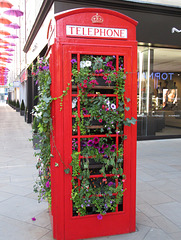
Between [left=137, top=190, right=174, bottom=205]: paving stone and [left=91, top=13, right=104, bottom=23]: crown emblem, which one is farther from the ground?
[left=91, top=13, right=104, bottom=23]: crown emblem

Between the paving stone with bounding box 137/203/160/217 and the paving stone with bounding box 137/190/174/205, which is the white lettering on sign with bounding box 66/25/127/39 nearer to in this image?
the paving stone with bounding box 137/203/160/217

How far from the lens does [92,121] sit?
2979mm

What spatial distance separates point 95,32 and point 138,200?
2.84 meters

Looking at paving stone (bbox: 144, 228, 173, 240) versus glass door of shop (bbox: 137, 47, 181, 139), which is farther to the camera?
glass door of shop (bbox: 137, 47, 181, 139)

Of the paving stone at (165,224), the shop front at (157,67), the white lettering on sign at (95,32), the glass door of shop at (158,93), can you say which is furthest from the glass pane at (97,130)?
the glass door of shop at (158,93)

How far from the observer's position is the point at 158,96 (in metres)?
11.6

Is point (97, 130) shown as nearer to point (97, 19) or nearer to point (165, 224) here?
point (97, 19)

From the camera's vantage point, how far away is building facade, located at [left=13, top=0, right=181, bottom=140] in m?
8.85

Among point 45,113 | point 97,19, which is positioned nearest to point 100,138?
point 45,113

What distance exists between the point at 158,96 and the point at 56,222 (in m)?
9.63

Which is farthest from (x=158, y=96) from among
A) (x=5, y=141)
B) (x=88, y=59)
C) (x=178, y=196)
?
(x=88, y=59)

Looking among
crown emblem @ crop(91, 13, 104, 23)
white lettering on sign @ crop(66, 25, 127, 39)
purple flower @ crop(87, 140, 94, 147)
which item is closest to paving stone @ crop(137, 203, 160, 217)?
purple flower @ crop(87, 140, 94, 147)

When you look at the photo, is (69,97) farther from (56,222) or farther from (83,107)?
(56,222)

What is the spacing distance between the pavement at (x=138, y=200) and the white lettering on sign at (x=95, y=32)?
2.41 meters
